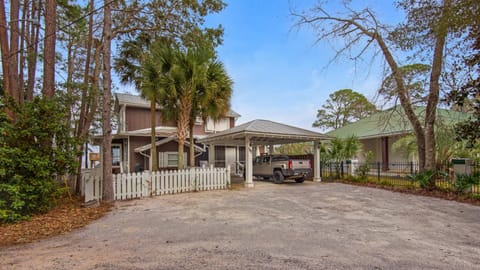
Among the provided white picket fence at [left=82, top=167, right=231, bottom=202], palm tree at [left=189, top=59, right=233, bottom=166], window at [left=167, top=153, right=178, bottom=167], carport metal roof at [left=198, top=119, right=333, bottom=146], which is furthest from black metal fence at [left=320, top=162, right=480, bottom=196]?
window at [left=167, top=153, right=178, bottom=167]

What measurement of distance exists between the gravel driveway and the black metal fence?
206cm

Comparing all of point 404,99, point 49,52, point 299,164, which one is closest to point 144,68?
point 49,52

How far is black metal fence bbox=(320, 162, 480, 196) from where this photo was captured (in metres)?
9.48

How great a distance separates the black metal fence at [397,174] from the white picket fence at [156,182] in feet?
23.5

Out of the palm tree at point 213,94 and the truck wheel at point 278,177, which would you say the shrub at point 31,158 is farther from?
the truck wheel at point 278,177

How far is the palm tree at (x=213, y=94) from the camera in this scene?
37.0ft

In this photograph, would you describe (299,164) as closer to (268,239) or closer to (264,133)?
(264,133)

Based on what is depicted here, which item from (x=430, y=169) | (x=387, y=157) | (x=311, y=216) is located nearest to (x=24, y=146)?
(x=311, y=216)

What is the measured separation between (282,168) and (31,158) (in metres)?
10.2

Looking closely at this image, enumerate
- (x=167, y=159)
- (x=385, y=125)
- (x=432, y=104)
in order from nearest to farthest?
(x=432, y=104), (x=385, y=125), (x=167, y=159)

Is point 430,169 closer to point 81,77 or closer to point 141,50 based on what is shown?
point 141,50

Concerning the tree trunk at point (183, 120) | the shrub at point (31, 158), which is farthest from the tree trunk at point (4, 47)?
the tree trunk at point (183, 120)

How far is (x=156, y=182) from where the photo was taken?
1016 cm

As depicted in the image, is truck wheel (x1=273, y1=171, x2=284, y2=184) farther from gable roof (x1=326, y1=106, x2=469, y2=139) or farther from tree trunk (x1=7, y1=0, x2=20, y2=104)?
tree trunk (x1=7, y1=0, x2=20, y2=104)
